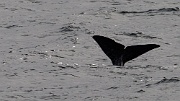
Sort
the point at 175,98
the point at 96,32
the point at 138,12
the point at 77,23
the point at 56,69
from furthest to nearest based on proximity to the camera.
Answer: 1. the point at 138,12
2. the point at 77,23
3. the point at 96,32
4. the point at 56,69
5. the point at 175,98

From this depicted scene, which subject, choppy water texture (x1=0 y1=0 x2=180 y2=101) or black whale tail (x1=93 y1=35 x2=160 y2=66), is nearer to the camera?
choppy water texture (x1=0 y1=0 x2=180 y2=101)

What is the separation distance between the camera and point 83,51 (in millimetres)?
17453

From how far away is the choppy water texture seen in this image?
522 inches

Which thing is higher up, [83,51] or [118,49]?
[118,49]

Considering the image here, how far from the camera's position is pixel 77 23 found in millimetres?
21719

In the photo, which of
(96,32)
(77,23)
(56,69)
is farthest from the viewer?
(77,23)

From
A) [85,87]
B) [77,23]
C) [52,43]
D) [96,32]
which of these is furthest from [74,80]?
[77,23]

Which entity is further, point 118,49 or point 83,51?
point 83,51

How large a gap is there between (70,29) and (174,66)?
19.3ft

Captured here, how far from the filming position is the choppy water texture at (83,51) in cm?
1327

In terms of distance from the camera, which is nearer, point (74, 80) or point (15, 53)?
point (74, 80)

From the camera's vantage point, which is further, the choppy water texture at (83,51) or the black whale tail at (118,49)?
the black whale tail at (118,49)

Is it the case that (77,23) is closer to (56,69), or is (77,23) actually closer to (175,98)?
(56,69)

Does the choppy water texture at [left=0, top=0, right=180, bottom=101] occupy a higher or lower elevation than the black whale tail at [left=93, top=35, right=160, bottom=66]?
lower
